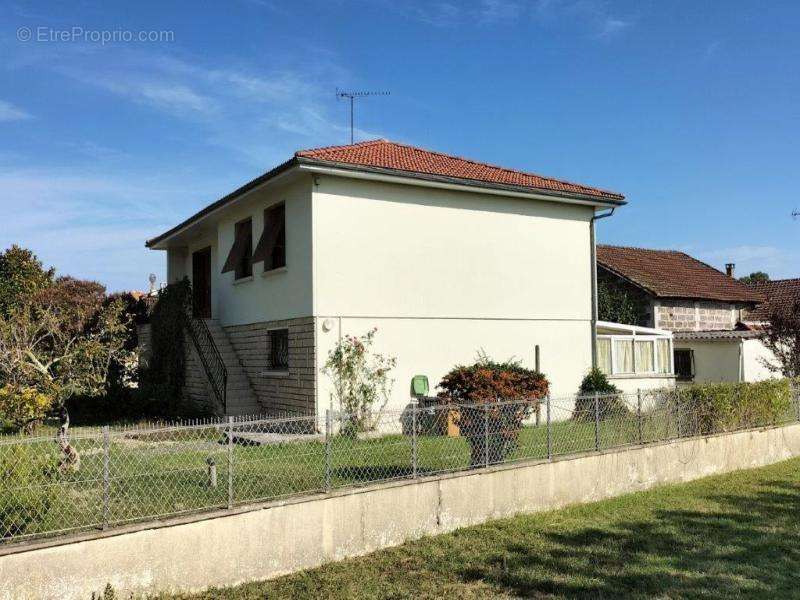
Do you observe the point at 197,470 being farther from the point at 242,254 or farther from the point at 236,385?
the point at 242,254

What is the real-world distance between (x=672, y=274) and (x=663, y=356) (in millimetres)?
8619

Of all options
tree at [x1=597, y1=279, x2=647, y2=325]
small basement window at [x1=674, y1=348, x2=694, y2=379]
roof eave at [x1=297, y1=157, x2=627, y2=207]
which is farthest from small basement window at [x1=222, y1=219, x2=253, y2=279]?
small basement window at [x1=674, y1=348, x2=694, y2=379]

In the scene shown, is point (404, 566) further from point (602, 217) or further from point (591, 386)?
point (602, 217)

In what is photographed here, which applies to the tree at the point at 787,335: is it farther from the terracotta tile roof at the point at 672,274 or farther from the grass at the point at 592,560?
the grass at the point at 592,560

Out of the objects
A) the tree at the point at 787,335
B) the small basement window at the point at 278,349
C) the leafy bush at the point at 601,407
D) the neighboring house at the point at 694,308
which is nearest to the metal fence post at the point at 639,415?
the leafy bush at the point at 601,407

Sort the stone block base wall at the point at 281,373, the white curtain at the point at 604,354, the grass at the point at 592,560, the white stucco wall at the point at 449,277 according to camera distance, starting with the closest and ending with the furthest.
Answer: the grass at the point at 592,560
the stone block base wall at the point at 281,373
the white stucco wall at the point at 449,277
the white curtain at the point at 604,354

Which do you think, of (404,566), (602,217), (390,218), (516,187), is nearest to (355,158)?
(390,218)

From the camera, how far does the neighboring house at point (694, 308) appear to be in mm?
23062

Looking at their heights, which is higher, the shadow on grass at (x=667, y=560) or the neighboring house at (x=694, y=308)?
the neighboring house at (x=694, y=308)

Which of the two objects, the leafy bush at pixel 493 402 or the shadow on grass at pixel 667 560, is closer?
the shadow on grass at pixel 667 560

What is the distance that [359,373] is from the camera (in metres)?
13.8

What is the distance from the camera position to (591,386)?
16891mm

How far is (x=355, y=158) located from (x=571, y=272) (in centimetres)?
628

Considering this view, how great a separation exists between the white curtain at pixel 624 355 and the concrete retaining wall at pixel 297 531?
8.89m
